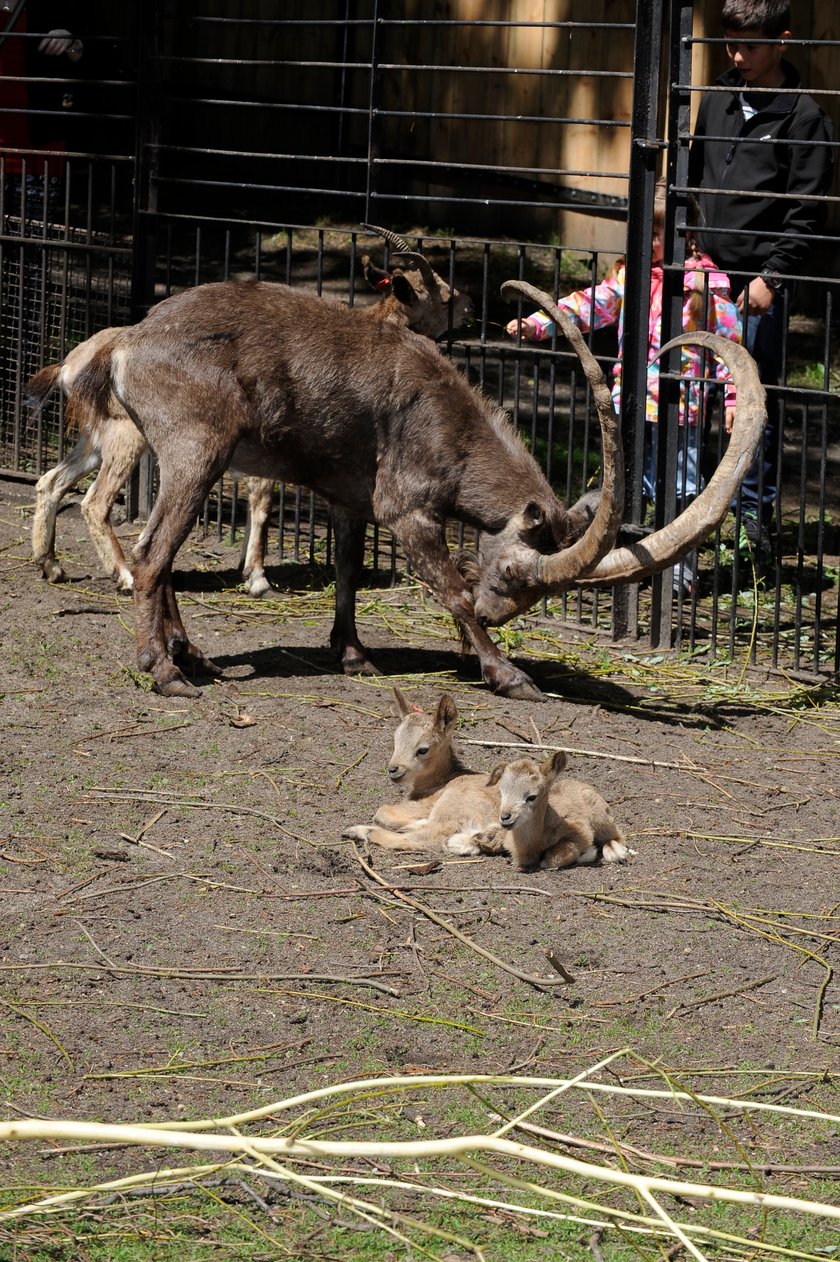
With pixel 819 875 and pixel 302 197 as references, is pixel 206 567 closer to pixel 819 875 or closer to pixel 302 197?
pixel 819 875

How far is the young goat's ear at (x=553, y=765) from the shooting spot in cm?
573

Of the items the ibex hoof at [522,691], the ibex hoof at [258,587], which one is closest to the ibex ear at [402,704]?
the ibex hoof at [522,691]

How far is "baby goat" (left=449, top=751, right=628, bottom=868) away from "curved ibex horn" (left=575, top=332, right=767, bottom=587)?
158 centimetres

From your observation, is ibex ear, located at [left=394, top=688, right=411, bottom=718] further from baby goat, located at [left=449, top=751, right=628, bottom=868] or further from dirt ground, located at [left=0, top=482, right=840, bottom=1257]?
baby goat, located at [left=449, top=751, right=628, bottom=868]

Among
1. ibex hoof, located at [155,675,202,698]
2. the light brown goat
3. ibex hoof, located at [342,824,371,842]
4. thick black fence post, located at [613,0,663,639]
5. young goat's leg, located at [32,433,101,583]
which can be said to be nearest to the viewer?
ibex hoof, located at [342,824,371,842]

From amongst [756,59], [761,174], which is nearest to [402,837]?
[761,174]

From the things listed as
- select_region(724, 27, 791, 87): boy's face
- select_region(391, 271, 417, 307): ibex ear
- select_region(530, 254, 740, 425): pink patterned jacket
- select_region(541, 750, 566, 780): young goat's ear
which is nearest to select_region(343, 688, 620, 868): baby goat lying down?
select_region(541, 750, 566, 780): young goat's ear

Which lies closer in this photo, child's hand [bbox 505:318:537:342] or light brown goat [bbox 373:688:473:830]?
light brown goat [bbox 373:688:473:830]

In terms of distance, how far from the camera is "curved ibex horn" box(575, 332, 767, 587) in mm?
7086

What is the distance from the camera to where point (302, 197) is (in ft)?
57.5

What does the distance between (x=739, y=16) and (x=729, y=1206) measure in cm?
667

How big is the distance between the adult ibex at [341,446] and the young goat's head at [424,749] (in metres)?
1.60

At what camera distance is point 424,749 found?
6.19m

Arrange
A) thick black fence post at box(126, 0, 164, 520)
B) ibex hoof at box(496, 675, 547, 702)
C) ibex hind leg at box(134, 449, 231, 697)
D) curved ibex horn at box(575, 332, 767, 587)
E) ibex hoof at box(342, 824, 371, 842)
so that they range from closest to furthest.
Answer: ibex hoof at box(342, 824, 371, 842)
curved ibex horn at box(575, 332, 767, 587)
ibex hind leg at box(134, 449, 231, 697)
ibex hoof at box(496, 675, 547, 702)
thick black fence post at box(126, 0, 164, 520)
